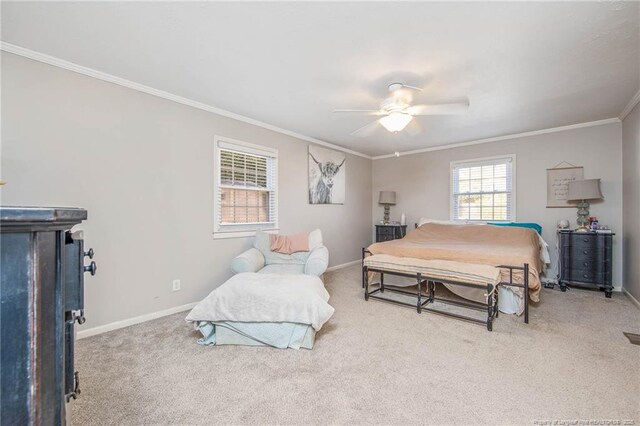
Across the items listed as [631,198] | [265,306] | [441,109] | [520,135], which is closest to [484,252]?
[441,109]

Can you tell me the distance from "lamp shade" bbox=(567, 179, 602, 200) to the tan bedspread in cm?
70

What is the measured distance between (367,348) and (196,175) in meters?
2.57

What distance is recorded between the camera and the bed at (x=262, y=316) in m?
2.32

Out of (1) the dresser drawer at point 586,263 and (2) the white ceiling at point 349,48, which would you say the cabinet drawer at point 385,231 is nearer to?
(1) the dresser drawer at point 586,263

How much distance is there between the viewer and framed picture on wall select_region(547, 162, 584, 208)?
168 inches

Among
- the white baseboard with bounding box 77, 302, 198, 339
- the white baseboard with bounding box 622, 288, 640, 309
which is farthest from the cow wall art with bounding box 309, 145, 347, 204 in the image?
the white baseboard with bounding box 622, 288, 640, 309

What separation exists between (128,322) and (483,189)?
540cm

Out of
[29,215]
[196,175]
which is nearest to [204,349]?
[196,175]

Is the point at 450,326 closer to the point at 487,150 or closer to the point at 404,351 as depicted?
the point at 404,351

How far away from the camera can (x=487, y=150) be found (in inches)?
197

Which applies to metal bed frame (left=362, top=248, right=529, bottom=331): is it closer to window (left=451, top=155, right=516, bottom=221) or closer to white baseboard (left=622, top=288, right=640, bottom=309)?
white baseboard (left=622, top=288, right=640, bottom=309)

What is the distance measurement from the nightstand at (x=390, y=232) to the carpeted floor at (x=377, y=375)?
2914mm

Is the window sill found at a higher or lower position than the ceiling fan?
lower

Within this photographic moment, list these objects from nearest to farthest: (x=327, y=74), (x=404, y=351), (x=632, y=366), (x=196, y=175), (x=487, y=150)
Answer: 1. (x=632, y=366)
2. (x=404, y=351)
3. (x=327, y=74)
4. (x=196, y=175)
5. (x=487, y=150)
